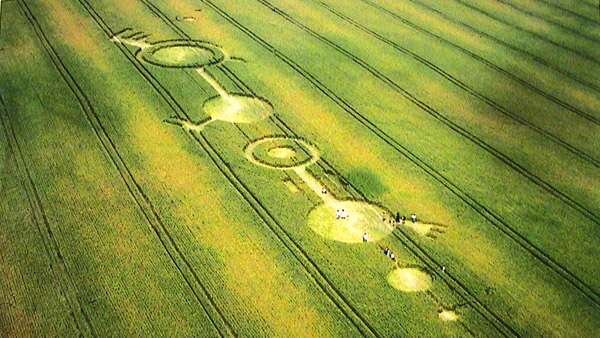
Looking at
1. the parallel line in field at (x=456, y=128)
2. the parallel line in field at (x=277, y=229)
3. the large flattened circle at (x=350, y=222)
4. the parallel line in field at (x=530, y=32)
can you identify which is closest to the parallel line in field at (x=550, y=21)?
the parallel line in field at (x=530, y=32)

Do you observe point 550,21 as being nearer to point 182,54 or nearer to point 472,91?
point 472,91

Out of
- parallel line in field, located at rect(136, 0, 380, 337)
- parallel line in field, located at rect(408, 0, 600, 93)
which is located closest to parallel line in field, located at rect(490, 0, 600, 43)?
parallel line in field, located at rect(408, 0, 600, 93)

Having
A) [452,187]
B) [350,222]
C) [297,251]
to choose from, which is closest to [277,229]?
[297,251]

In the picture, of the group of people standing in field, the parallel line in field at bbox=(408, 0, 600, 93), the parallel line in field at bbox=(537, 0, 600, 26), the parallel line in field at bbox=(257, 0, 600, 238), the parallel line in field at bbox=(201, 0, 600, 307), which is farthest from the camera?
the parallel line in field at bbox=(537, 0, 600, 26)

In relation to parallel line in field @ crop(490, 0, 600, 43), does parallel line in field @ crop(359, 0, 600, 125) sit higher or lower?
lower

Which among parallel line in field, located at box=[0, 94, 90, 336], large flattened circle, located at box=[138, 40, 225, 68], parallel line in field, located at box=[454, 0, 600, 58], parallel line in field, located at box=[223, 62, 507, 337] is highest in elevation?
parallel line in field, located at box=[454, 0, 600, 58]

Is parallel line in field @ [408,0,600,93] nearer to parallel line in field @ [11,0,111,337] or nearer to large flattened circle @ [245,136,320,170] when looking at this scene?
large flattened circle @ [245,136,320,170]

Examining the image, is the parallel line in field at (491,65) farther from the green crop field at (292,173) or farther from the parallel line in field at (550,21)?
the parallel line in field at (550,21)
